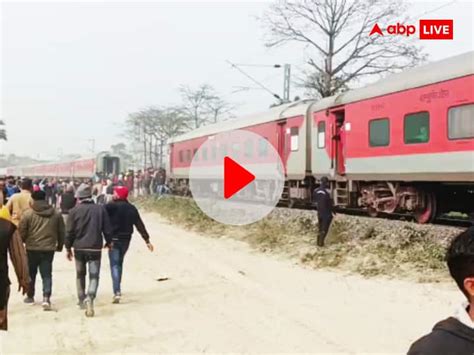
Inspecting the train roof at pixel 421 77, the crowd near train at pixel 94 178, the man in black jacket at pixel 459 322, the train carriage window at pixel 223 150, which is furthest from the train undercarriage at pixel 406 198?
the man in black jacket at pixel 459 322

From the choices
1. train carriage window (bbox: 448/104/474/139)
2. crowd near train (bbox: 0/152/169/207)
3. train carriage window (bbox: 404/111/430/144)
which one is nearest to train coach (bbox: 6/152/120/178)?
crowd near train (bbox: 0/152/169/207)

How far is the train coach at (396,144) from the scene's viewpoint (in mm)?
11711

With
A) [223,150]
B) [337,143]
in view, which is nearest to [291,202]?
[337,143]

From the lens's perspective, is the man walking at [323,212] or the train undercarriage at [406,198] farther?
the train undercarriage at [406,198]

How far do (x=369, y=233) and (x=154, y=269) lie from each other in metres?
4.51

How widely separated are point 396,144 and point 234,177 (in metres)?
9.92

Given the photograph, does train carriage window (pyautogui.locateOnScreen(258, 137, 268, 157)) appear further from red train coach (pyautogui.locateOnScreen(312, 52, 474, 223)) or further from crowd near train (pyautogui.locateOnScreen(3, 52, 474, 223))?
red train coach (pyautogui.locateOnScreen(312, 52, 474, 223))

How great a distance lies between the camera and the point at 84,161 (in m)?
53.5

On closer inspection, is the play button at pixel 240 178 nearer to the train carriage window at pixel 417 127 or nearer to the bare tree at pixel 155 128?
the train carriage window at pixel 417 127

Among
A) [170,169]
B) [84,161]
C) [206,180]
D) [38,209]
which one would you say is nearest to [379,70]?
[206,180]

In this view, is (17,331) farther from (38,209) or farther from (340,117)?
(340,117)

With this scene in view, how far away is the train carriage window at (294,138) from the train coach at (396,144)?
1.2 inches

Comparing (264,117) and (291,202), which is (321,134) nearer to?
(291,202)

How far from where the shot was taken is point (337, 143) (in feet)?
55.1
